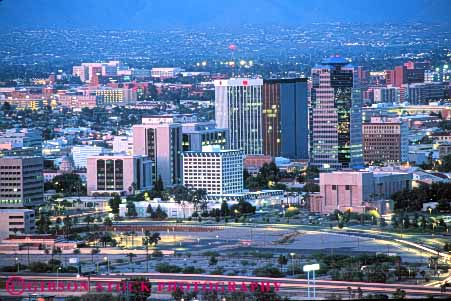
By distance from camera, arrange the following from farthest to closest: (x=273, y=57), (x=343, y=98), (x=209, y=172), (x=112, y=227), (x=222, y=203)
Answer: (x=273, y=57) → (x=343, y=98) → (x=209, y=172) → (x=222, y=203) → (x=112, y=227)

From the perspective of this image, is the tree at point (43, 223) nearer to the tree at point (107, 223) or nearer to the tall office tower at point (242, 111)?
the tree at point (107, 223)

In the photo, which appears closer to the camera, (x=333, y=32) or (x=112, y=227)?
(x=112, y=227)

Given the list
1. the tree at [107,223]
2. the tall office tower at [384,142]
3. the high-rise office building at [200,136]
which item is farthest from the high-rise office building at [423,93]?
the tree at [107,223]

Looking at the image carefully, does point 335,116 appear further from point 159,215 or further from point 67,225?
point 67,225

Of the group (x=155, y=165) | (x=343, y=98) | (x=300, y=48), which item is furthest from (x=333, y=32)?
(x=155, y=165)

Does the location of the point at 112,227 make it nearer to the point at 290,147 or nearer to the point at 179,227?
the point at 179,227

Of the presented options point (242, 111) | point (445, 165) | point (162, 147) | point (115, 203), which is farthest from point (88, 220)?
point (242, 111)

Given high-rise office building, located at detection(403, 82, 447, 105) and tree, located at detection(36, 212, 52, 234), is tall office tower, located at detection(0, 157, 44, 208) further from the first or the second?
high-rise office building, located at detection(403, 82, 447, 105)
